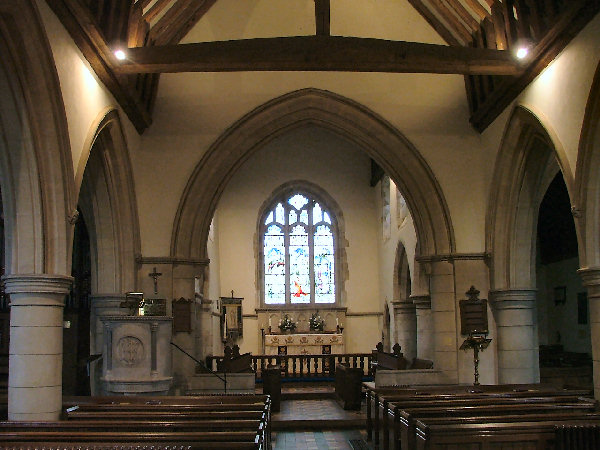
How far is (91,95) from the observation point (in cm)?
Result: 794

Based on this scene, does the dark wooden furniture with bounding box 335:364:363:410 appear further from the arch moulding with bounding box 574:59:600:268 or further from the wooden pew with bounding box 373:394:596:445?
the arch moulding with bounding box 574:59:600:268

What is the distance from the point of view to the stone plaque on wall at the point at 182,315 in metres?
10.4

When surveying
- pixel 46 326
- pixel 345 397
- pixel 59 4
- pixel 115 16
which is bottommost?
pixel 345 397

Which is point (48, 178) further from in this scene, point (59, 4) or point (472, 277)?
point (472, 277)

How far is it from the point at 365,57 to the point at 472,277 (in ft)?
12.5

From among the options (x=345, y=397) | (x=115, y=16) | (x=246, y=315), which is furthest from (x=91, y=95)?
(x=246, y=315)

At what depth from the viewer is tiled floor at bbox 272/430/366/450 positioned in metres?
8.22

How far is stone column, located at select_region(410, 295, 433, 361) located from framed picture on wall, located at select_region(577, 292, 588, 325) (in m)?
2.83

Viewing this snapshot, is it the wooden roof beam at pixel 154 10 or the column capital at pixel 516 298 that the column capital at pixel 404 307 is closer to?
the column capital at pixel 516 298

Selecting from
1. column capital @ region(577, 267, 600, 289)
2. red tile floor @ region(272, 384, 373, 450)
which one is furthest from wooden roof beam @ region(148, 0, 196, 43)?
column capital @ region(577, 267, 600, 289)

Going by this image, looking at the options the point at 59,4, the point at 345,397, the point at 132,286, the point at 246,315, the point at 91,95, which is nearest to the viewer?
the point at 59,4

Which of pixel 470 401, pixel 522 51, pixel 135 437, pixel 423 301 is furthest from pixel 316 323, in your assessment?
pixel 135 437

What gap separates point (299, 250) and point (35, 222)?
37.8 ft

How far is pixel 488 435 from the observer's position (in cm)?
499
